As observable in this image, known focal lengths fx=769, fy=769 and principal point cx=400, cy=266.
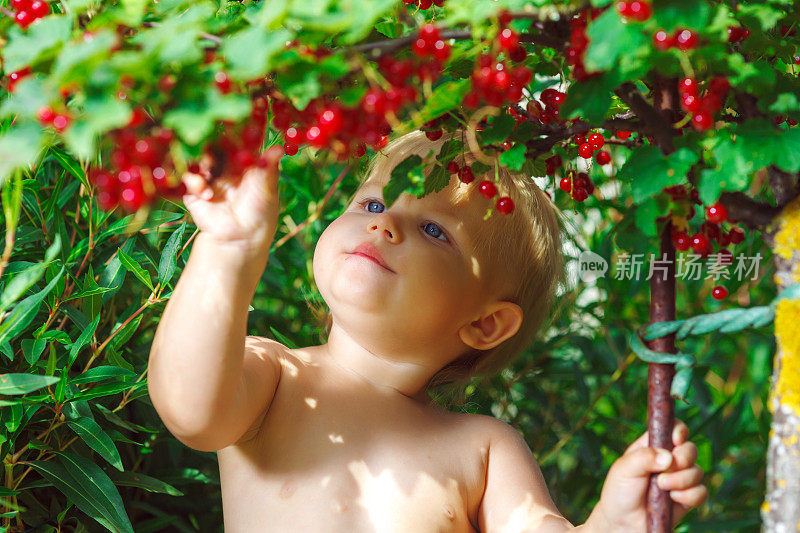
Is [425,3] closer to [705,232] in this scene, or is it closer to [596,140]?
[596,140]

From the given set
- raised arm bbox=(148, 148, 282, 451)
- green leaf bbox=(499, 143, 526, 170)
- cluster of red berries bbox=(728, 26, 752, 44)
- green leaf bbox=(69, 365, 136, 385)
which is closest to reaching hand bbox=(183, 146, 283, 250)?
raised arm bbox=(148, 148, 282, 451)

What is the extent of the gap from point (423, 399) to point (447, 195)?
0.32m

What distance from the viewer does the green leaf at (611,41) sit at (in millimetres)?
534

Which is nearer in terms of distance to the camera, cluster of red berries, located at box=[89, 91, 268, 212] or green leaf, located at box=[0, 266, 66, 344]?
cluster of red berries, located at box=[89, 91, 268, 212]

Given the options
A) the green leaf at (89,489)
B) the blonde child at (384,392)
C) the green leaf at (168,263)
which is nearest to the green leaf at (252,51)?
the blonde child at (384,392)

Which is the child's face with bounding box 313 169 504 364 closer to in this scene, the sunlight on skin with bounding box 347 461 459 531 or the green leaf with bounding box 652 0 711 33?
the sunlight on skin with bounding box 347 461 459 531

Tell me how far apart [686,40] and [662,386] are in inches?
14.0

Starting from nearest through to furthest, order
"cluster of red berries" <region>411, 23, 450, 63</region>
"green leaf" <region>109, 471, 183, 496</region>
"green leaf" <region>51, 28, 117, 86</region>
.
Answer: "green leaf" <region>51, 28, 117, 86</region>
"cluster of red berries" <region>411, 23, 450, 63</region>
"green leaf" <region>109, 471, 183, 496</region>

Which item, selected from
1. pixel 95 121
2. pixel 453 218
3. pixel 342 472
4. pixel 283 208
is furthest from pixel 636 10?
pixel 283 208

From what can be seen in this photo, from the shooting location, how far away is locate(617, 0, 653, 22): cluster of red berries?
53cm

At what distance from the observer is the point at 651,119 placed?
0.69m

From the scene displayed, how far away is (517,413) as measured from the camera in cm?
175

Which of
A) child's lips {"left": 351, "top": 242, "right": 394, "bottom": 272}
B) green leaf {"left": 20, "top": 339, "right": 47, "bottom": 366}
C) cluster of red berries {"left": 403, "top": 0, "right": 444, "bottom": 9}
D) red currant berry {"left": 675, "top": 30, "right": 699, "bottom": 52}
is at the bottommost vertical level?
green leaf {"left": 20, "top": 339, "right": 47, "bottom": 366}

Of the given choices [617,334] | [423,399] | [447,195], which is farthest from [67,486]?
[617,334]
